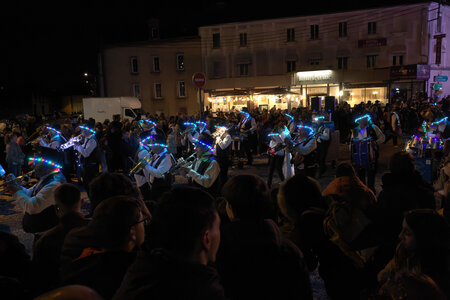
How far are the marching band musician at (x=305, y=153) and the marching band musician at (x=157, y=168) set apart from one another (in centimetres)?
320

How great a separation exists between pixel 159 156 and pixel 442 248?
4712 millimetres

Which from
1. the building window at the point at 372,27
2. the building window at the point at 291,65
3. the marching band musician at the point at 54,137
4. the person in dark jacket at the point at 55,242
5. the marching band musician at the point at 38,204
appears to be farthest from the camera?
the building window at the point at 291,65

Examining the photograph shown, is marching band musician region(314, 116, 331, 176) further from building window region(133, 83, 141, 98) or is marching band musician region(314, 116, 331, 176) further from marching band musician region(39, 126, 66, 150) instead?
building window region(133, 83, 141, 98)

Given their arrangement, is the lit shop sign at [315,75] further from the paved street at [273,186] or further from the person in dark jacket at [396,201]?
the person in dark jacket at [396,201]

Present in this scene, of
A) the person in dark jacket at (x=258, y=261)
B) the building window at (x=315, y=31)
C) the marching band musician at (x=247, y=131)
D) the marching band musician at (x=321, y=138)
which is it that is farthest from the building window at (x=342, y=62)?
the person in dark jacket at (x=258, y=261)

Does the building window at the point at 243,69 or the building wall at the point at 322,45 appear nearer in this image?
the building wall at the point at 322,45

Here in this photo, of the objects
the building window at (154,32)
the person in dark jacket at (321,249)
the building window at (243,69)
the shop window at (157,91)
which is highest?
the building window at (154,32)

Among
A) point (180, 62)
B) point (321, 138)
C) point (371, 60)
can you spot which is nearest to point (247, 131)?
point (321, 138)

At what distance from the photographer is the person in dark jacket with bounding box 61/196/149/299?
6.58ft

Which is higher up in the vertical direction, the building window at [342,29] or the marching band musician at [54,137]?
the building window at [342,29]

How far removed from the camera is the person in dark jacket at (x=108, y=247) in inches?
79.0

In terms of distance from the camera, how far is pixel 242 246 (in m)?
2.04

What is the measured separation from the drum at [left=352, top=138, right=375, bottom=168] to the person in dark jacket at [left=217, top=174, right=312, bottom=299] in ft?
20.6

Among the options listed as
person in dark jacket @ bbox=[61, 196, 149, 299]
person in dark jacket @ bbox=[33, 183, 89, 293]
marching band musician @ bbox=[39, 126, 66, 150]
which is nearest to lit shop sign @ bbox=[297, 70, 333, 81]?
marching band musician @ bbox=[39, 126, 66, 150]
